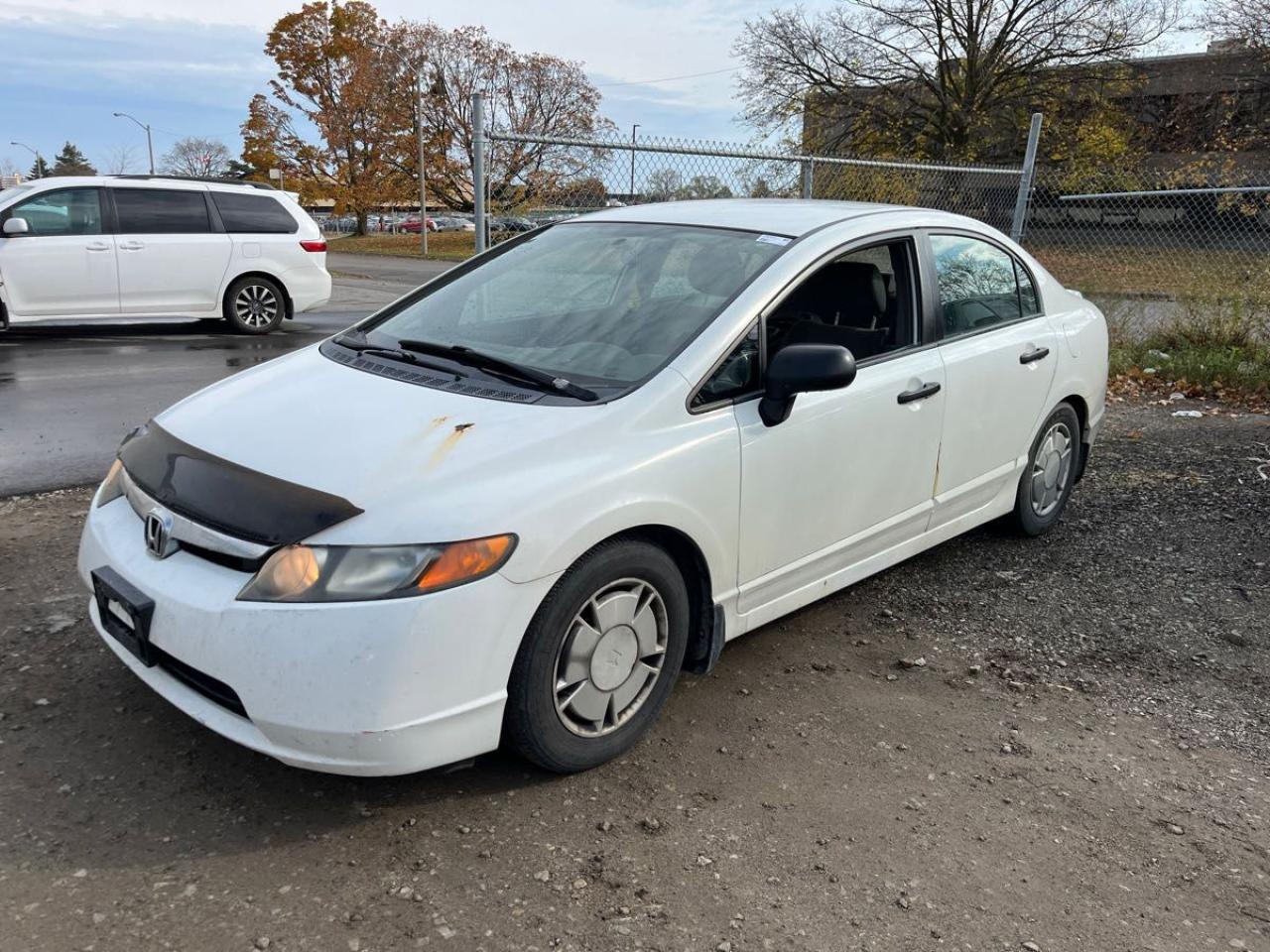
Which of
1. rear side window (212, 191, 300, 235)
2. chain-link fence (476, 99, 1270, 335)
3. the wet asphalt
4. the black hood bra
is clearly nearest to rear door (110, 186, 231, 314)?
rear side window (212, 191, 300, 235)

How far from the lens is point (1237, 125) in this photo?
3447 centimetres

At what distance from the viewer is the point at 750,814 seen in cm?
Answer: 273

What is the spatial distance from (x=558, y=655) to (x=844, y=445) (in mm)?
1346

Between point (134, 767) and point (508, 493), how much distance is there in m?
1.40

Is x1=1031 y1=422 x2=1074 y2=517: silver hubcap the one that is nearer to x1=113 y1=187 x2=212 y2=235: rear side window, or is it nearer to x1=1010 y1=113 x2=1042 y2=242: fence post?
x1=1010 y1=113 x2=1042 y2=242: fence post

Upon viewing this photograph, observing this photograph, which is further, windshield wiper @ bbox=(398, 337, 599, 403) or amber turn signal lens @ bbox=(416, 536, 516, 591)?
windshield wiper @ bbox=(398, 337, 599, 403)

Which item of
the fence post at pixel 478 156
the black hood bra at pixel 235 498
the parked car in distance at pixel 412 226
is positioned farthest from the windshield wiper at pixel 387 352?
the parked car in distance at pixel 412 226

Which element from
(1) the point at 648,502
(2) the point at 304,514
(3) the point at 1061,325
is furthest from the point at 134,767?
(3) the point at 1061,325

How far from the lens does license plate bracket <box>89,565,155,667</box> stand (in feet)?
8.50

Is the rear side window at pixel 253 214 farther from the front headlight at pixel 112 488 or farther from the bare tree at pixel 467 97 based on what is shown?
the bare tree at pixel 467 97

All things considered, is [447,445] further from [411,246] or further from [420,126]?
[411,246]

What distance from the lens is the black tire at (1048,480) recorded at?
468 centimetres

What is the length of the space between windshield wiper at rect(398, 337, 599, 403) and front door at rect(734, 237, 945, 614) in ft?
1.74

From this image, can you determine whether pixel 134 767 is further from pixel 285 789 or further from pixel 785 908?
pixel 785 908
